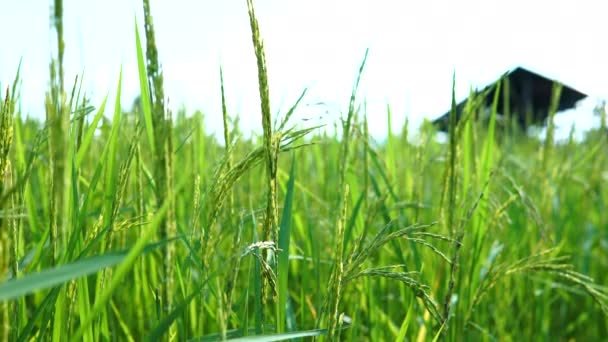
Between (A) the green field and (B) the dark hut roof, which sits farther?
(B) the dark hut roof

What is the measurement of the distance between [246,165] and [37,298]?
1102 millimetres

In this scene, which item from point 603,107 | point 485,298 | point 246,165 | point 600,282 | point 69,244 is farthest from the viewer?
point 600,282

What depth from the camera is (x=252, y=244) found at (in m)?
0.89

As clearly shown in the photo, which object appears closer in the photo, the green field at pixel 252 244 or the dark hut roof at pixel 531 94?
the green field at pixel 252 244

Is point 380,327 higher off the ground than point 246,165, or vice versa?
point 246,165

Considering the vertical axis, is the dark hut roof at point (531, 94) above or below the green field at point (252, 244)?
above

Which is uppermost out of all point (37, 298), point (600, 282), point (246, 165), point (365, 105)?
point (365, 105)

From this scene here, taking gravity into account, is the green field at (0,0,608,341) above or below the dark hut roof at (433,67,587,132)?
below

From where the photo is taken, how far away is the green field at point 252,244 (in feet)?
2.36

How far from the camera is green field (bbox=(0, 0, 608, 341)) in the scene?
2.36 feet

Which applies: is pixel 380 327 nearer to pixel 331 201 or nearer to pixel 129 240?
pixel 331 201

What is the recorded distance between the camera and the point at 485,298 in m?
1.92

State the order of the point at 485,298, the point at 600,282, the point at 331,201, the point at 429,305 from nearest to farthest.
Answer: the point at 429,305, the point at 485,298, the point at 331,201, the point at 600,282

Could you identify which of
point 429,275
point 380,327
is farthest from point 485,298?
point 380,327
